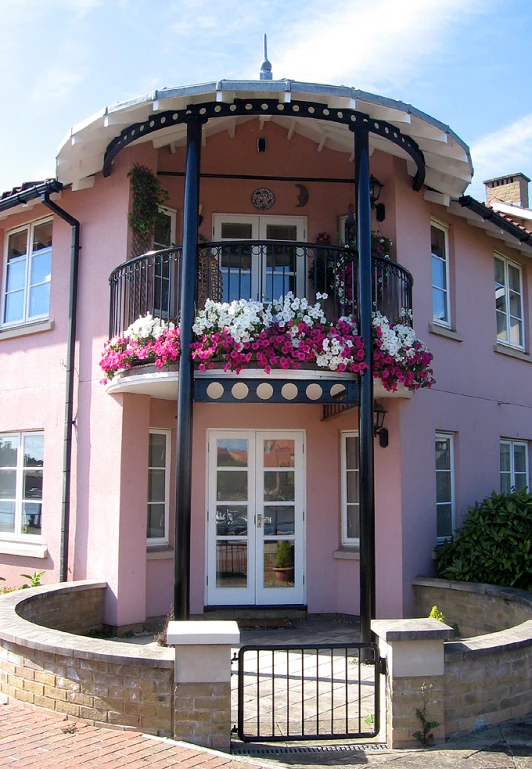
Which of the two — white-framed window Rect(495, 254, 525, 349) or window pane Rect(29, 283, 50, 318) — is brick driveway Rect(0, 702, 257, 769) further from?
white-framed window Rect(495, 254, 525, 349)

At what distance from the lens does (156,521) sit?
10.2 metres

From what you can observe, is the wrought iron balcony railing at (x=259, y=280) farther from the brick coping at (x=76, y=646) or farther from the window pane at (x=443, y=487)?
the brick coping at (x=76, y=646)

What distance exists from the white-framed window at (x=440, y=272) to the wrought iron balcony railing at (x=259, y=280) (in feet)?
5.17

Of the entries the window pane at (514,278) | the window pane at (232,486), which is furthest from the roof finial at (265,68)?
the window pane at (514,278)

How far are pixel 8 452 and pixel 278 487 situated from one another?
4.19 metres

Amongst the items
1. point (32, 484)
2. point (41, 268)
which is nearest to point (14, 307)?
point (41, 268)

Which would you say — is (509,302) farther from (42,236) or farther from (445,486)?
(42,236)

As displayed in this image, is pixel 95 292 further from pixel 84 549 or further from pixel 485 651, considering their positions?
pixel 485 651

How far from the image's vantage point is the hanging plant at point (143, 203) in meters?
9.72

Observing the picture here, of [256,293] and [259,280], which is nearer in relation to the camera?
[259,280]

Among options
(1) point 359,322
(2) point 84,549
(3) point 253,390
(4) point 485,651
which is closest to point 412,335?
(1) point 359,322

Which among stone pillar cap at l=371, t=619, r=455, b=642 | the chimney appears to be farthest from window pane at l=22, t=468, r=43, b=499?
the chimney

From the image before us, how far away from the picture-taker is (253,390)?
8.01m

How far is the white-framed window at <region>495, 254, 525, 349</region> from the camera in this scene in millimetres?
12906
